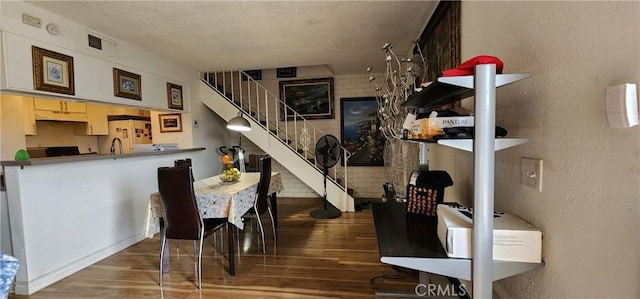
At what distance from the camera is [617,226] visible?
713 millimetres

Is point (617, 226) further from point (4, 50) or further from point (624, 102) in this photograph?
point (4, 50)

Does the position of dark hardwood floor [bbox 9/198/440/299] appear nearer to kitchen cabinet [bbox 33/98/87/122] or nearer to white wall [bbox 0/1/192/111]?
white wall [bbox 0/1/192/111]

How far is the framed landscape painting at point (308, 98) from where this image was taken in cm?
555

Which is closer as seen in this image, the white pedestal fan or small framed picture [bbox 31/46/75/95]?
small framed picture [bbox 31/46/75/95]

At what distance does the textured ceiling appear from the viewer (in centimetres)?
252

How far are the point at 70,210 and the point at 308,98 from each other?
3.90 meters

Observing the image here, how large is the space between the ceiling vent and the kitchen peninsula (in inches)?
45.3

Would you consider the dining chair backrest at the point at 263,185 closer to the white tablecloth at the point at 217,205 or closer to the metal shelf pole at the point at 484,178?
the white tablecloth at the point at 217,205

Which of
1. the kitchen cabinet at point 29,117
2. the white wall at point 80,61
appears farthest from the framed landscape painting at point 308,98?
the kitchen cabinet at point 29,117

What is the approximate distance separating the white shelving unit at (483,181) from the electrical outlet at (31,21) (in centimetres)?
338

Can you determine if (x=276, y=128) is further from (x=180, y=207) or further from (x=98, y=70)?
(x=180, y=207)

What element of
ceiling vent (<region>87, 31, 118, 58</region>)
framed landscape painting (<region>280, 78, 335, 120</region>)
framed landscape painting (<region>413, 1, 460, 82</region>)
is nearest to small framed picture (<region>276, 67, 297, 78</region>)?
framed landscape painting (<region>280, 78, 335, 120</region>)

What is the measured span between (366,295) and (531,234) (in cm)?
152

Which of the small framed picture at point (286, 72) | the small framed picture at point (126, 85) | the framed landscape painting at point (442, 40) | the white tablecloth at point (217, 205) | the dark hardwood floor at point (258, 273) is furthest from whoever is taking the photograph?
the small framed picture at point (286, 72)
